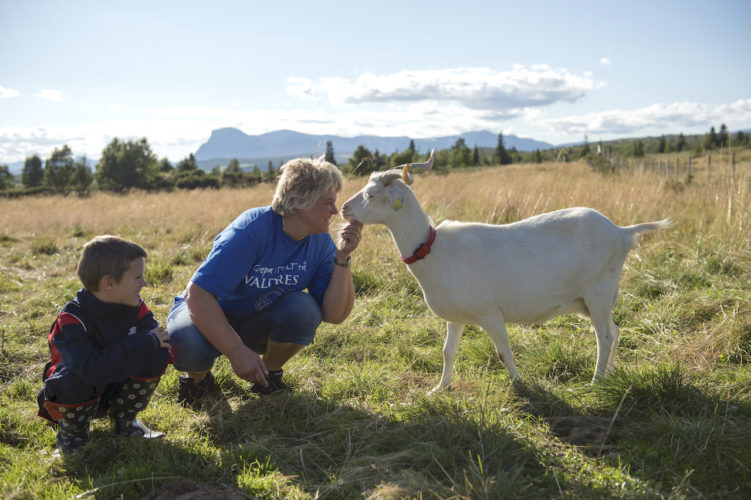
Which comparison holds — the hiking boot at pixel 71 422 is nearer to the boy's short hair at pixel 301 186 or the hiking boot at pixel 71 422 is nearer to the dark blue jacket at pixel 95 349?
the dark blue jacket at pixel 95 349

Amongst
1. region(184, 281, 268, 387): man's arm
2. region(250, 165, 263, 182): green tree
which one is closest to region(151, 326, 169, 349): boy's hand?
region(184, 281, 268, 387): man's arm

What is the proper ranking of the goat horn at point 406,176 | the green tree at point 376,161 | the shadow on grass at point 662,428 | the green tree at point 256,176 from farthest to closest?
1. the green tree at point 256,176
2. the green tree at point 376,161
3. the goat horn at point 406,176
4. the shadow on grass at point 662,428

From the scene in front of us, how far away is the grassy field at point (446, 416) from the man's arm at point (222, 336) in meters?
0.39

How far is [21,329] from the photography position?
4.62 m

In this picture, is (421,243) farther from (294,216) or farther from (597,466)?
(597,466)

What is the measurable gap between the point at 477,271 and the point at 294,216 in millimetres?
1256

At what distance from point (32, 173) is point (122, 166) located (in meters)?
9.72

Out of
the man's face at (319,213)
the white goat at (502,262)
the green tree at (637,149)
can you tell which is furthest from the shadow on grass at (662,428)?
the green tree at (637,149)

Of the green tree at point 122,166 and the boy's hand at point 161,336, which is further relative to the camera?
the green tree at point 122,166

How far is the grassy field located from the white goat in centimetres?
41

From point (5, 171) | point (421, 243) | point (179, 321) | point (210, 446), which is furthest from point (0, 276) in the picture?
point (5, 171)

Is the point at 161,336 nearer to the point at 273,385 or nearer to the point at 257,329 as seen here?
the point at 257,329

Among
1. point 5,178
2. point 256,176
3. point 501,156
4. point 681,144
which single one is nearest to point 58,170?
point 5,178

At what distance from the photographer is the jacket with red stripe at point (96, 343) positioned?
8.39 feet
